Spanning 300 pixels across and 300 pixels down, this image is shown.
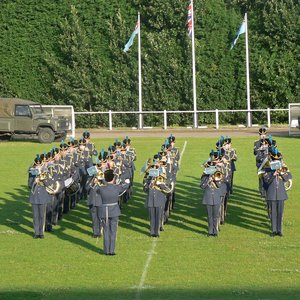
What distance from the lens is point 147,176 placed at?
56.1 feet

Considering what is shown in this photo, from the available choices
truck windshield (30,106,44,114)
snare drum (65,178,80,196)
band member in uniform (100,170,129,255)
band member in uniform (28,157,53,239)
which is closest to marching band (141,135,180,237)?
band member in uniform (100,170,129,255)

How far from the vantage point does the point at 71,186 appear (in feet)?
64.9

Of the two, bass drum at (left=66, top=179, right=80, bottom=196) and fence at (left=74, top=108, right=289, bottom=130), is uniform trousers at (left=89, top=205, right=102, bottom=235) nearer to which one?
bass drum at (left=66, top=179, right=80, bottom=196)

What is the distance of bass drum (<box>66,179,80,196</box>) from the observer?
19544mm

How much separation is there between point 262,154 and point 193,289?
857 cm

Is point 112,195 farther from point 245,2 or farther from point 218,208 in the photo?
point 245,2

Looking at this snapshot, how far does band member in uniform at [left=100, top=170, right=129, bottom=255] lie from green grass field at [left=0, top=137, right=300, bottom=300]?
25 centimetres

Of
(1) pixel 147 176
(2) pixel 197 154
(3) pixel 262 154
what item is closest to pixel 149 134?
(2) pixel 197 154

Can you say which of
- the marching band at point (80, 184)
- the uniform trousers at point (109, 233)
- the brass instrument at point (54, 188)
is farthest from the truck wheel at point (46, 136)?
the uniform trousers at point (109, 233)

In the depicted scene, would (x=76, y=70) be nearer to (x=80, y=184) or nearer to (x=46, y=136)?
(x=46, y=136)

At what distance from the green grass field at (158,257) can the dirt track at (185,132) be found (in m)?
17.3

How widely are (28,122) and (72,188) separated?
17556 mm

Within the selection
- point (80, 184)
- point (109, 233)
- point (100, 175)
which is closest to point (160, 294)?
point (109, 233)

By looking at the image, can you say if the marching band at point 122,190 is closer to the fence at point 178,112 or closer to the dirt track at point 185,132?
the dirt track at point 185,132
